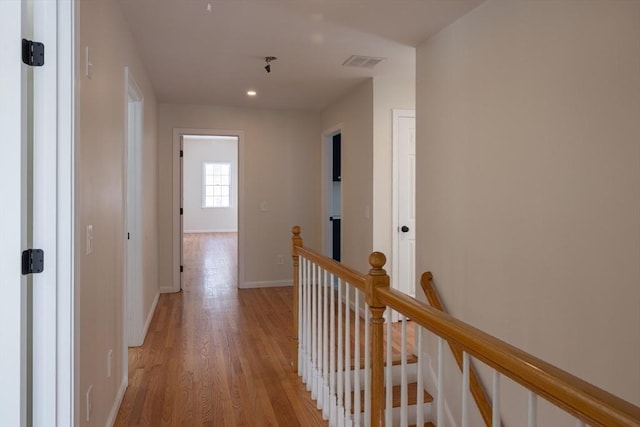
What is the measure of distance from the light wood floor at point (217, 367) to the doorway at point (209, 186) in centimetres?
719

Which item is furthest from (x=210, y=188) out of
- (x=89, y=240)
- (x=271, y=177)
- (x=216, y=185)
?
Answer: (x=89, y=240)

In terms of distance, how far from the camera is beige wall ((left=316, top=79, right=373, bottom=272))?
167 inches

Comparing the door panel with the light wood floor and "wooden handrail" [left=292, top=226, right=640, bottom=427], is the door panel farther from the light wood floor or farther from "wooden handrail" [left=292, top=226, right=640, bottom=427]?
"wooden handrail" [left=292, top=226, right=640, bottom=427]

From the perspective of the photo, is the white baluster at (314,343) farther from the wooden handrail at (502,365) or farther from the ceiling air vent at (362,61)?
the ceiling air vent at (362,61)

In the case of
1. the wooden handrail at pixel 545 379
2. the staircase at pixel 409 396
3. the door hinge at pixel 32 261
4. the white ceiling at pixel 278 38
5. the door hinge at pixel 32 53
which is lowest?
the staircase at pixel 409 396

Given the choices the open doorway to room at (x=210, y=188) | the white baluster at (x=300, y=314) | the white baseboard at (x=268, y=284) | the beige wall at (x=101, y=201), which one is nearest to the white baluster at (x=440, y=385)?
the beige wall at (x=101, y=201)

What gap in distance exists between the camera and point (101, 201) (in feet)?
6.77

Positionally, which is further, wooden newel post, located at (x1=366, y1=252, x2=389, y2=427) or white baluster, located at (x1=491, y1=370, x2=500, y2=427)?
wooden newel post, located at (x1=366, y1=252, x2=389, y2=427)

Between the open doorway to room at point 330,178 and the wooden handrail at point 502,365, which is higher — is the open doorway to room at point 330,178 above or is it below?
above

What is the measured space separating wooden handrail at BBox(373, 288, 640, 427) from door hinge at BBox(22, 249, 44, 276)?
1.32 m

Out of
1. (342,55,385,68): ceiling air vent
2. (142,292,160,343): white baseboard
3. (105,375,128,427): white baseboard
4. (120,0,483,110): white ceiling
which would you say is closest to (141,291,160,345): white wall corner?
(142,292,160,343): white baseboard

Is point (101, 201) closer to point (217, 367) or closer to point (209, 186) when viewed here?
point (217, 367)

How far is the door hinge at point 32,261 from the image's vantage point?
1.40 meters

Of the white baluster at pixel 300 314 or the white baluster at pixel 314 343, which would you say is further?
the white baluster at pixel 300 314
